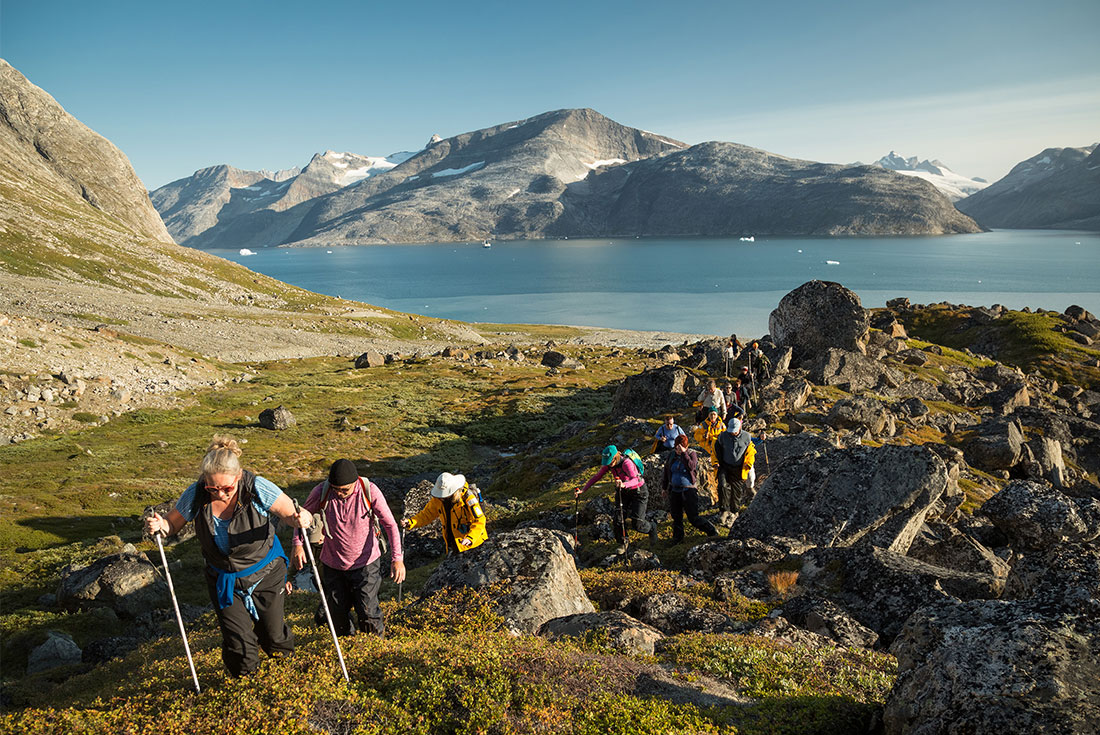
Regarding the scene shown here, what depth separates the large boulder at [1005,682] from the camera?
17.6 ft

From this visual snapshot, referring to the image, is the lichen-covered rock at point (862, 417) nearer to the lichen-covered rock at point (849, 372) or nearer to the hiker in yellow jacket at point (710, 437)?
the lichen-covered rock at point (849, 372)

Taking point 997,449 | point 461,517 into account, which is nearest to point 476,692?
point 461,517

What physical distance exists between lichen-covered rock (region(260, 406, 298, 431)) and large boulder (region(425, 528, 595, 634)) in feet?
111

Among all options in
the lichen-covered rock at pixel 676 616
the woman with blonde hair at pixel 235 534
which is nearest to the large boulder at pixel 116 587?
the woman with blonde hair at pixel 235 534

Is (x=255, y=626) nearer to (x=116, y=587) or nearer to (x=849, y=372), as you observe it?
(x=116, y=587)

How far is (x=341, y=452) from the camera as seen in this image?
37.8m

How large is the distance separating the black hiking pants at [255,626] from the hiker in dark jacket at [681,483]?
34.0 ft

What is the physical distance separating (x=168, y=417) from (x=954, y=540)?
151 feet

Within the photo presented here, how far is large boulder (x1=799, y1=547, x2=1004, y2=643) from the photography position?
35.3 feet

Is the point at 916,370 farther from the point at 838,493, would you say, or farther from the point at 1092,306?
the point at 1092,306

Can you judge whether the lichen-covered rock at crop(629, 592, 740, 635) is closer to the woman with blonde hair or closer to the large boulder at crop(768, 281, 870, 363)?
the woman with blonde hair

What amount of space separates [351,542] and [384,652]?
1608 millimetres

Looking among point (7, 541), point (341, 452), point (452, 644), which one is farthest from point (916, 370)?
point (7, 541)

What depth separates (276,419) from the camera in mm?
41250
